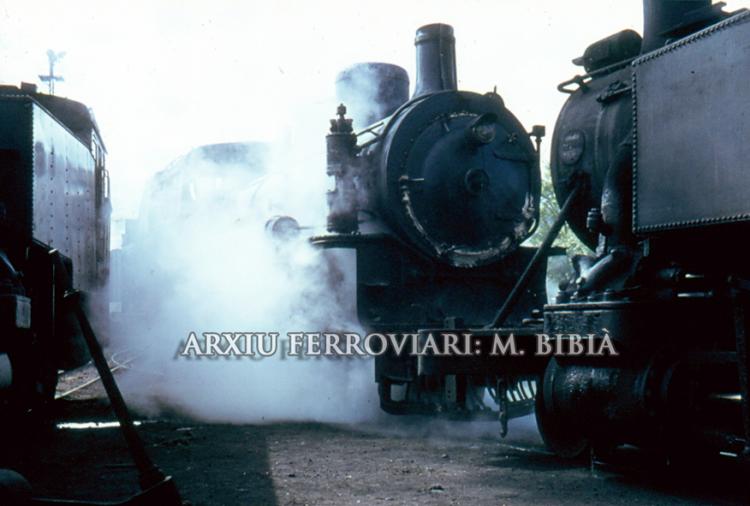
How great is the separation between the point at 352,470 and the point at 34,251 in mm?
2808

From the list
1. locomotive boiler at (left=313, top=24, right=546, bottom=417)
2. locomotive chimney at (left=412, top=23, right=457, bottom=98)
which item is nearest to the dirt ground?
locomotive boiler at (left=313, top=24, right=546, bottom=417)

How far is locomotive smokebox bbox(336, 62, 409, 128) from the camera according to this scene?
9336 mm

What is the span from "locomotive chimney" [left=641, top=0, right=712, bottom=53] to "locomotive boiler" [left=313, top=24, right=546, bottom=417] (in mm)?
2486

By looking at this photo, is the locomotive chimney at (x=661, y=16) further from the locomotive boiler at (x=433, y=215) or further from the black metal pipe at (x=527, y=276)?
the locomotive boiler at (x=433, y=215)

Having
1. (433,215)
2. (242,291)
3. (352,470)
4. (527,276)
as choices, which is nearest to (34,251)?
(352,470)

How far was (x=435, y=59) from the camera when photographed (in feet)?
26.8

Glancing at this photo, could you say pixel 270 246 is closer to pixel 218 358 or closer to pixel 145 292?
pixel 218 358

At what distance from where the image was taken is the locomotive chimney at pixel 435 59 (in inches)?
320

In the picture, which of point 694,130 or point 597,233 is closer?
point 694,130

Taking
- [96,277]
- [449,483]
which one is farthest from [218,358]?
[449,483]

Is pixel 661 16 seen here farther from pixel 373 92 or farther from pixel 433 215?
pixel 373 92

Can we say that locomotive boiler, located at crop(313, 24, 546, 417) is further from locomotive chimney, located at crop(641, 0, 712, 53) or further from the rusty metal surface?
the rusty metal surface

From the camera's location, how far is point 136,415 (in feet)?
26.2

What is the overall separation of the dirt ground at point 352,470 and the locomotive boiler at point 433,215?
910 millimetres
